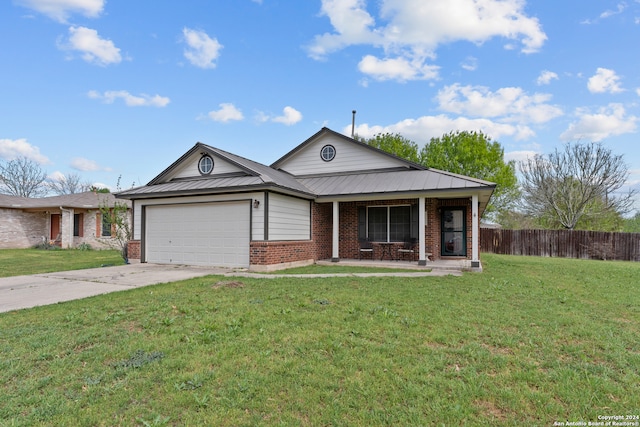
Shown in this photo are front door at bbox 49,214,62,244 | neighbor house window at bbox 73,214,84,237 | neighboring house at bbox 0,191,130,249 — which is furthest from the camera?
front door at bbox 49,214,62,244

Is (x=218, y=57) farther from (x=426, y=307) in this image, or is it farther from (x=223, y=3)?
(x=426, y=307)

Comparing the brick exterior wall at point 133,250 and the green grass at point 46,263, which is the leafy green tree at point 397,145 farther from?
the green grass at point 46,263

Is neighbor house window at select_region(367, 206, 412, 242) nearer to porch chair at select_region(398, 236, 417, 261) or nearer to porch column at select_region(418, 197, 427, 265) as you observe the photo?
porch chair at select_region(398, 236, 417, 261)

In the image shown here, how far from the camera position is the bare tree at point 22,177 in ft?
121

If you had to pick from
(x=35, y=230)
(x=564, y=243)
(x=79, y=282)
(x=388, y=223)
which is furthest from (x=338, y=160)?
(x=35, y=230)

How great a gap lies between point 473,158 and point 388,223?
1868 centimetres

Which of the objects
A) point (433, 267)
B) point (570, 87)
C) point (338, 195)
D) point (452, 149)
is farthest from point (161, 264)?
point (452, 149)

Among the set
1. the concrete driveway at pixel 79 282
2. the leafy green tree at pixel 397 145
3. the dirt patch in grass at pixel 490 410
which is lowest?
the concrete driveway at pixel 79 282

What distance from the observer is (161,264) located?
38.0 feet

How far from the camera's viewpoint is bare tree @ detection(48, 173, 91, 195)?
42.1 meters

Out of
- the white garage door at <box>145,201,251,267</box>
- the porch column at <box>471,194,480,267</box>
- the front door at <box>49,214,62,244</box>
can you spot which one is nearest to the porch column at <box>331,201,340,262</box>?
the white garage door at <box>145,201,251,267</box>

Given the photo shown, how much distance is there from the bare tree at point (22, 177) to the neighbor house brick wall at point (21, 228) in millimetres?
20468

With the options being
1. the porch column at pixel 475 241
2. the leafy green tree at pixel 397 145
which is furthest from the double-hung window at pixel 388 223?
the leafy green tree at pixel 397 145

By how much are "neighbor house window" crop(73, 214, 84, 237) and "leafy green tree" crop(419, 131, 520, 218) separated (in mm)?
25998
